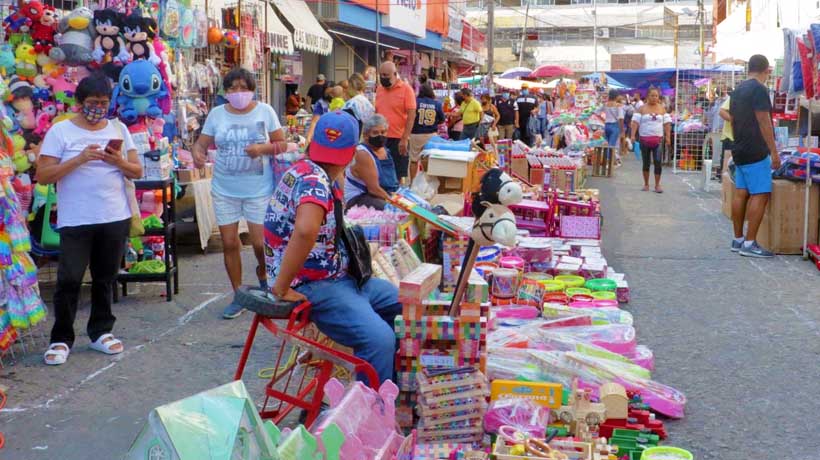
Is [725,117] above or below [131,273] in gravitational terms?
above

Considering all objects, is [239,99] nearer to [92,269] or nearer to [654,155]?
[92,269]

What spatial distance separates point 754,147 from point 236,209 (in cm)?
553

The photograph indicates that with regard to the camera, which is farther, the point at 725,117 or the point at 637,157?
the point at 637,157

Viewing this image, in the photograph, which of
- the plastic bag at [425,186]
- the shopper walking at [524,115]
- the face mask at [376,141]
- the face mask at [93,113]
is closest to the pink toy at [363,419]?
the face mask at [93,113]

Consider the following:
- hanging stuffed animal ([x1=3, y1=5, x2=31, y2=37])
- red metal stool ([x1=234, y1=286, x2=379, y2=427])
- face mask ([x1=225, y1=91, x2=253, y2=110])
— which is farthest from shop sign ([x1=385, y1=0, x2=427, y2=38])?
red metal stool ([x1=234, y1=286, x2=379, y2=427])

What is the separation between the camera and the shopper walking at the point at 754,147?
9.28 m

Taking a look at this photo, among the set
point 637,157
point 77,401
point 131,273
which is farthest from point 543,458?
point 637,157

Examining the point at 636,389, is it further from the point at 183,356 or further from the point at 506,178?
the point at 183,356

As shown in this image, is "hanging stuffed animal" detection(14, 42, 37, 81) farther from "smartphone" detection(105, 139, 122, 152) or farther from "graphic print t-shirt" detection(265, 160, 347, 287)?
"graphic print t-shirt" detection(265, 160, 347, 287)

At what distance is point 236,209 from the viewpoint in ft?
21.7

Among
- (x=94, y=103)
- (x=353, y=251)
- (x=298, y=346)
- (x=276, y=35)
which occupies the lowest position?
(x=298, y=346)

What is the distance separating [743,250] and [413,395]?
6255mm

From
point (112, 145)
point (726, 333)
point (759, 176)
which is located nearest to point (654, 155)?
point (759, 176)

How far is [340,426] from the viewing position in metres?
3.29
